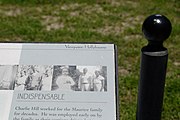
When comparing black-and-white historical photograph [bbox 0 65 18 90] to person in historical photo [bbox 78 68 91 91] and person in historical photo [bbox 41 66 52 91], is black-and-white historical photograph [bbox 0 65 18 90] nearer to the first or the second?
person in historical photo [bbox 41 66 52 91]

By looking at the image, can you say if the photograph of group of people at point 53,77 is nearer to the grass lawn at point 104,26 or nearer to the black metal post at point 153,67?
the black metal post at point 153,67

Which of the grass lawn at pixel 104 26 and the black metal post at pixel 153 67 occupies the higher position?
the grass lawn at pixel 104 26

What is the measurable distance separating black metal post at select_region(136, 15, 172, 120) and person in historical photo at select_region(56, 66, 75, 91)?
382 mm

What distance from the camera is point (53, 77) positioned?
244 cm

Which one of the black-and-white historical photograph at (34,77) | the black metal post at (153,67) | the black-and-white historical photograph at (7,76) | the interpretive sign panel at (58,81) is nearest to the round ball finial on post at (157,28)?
the black metal post at (153,67)

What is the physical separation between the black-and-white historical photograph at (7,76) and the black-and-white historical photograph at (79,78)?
0.22m

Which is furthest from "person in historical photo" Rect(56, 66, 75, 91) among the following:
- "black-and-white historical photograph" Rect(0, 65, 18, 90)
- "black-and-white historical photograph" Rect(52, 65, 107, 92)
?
"black-and-white historical photograph" Rect(0, 65, 18, 90)

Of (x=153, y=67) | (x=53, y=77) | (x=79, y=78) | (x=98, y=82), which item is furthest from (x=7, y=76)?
(x=153, y=67)

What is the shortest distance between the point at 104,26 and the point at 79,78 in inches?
114

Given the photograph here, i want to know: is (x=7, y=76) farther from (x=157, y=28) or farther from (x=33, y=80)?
(x=157, y=28)

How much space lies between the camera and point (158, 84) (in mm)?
2381

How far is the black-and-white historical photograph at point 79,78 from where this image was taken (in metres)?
2.40

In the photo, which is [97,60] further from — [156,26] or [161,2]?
[161,2]

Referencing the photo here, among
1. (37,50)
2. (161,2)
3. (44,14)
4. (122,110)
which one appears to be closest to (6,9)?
(44,14)
